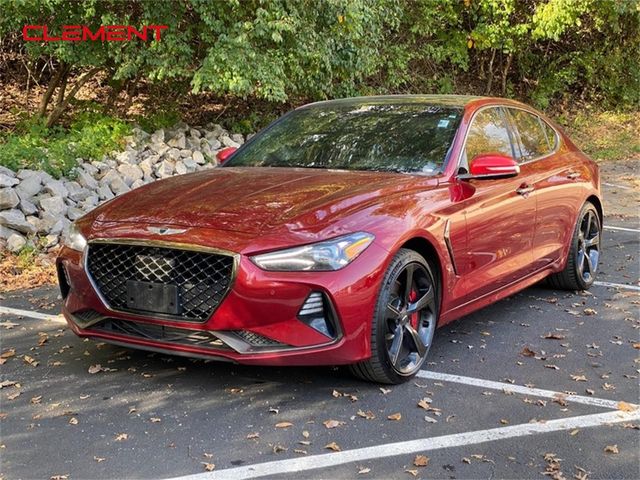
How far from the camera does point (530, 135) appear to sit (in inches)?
243

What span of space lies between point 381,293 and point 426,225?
1.98 feet

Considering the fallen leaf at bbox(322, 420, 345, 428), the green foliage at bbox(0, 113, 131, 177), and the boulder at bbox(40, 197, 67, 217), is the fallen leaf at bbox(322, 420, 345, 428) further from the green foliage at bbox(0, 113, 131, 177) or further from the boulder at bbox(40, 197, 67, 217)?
the green foliage at bbox(0, 113, 131, 177)

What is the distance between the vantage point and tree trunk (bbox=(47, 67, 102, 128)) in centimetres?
1130

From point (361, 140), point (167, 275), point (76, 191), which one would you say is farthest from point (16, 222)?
point (167, 275)

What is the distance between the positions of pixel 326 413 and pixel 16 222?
4.73m

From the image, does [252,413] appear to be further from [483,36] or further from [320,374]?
[483,36]

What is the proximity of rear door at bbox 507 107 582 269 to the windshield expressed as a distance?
0.91 m

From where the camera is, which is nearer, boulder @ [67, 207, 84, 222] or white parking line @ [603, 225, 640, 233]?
boulder @ [67, 207, 84, 222]

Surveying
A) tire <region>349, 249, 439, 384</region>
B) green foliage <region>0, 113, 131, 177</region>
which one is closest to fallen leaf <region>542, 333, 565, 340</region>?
tire <region>349, 249, 439, 384</region>

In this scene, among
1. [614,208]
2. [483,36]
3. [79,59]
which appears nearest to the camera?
[79,59]

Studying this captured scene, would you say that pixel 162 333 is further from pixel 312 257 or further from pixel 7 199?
pixel 7 199

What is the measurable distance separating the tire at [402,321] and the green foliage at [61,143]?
217 inches

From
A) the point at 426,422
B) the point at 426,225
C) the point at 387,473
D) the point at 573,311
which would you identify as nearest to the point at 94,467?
the point at 387,473

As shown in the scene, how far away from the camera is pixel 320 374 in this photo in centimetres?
451
